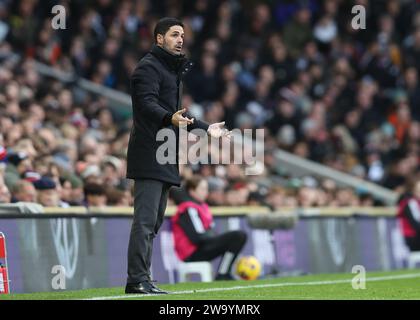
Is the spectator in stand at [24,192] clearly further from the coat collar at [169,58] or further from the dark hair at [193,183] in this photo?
the coat collar at [169,58]

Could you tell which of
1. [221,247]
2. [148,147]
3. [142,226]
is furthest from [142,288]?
[221,247]

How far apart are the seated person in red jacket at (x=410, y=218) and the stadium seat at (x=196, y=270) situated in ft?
18.1

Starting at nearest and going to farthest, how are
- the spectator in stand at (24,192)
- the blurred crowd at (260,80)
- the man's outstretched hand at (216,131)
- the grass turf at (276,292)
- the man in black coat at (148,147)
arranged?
the man's outstretched hand at (216,131)
the man in black coat at (148,147)
the grass turf at (276,292)
the spectator in stand at (24,192)
the blurred crowd at (260,80)

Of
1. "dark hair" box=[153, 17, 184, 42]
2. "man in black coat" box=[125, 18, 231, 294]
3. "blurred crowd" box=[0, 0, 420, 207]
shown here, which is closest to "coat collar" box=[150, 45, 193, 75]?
"man in black coat" box=[125, 18, 231, 294]

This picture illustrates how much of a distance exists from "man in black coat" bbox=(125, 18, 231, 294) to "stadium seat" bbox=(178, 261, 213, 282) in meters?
5.21

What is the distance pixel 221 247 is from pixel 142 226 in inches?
212

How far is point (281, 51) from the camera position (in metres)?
25.0

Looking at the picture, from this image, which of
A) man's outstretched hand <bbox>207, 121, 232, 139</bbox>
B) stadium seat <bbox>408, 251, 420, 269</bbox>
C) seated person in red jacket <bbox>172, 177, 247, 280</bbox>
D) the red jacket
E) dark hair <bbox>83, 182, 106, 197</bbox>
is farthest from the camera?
stadium seat <bbox>408, 251, 420, 269</bbox>

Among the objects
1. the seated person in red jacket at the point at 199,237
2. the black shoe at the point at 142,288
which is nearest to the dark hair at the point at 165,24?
the black shoe at the point at 142,288

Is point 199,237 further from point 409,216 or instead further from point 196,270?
point 409,216

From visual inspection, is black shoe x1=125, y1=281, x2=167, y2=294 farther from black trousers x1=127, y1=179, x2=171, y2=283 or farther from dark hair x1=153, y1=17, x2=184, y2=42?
dark hair x1=153, y1=17, x2=184, y2=42

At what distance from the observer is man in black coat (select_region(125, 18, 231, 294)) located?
10.2 meters

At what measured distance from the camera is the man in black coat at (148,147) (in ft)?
Result: 33.3

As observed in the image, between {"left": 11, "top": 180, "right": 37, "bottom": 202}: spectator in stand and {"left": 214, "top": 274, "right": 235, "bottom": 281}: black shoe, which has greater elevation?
{"left": 11, "top": 180, "right": 37, "bottom": 202}: spectator in stand
